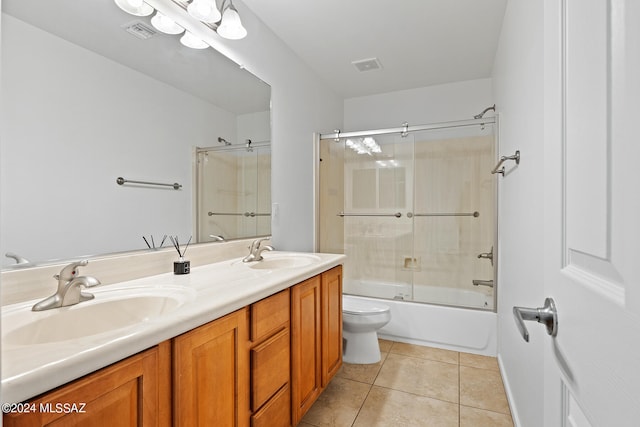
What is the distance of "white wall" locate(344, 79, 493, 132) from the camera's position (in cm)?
307

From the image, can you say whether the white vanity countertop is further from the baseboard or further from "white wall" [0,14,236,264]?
the baseboard

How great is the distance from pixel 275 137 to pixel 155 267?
1255 mm

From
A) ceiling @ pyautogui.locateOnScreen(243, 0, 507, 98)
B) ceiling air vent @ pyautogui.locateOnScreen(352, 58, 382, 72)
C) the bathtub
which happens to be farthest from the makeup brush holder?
ceiling air vent @ pyautogui.locateOnScreen(352, 58, 382, 72)

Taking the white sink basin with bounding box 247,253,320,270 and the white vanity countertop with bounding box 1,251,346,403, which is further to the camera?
the white sink basin with bounding box 247,253,320,270

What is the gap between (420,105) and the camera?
3.27 m

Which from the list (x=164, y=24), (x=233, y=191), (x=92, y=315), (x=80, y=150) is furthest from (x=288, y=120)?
(x=92, y=315)

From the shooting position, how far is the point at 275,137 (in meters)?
2.28

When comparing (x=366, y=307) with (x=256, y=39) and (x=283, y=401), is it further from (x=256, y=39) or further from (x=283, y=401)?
(x=256, y=39)

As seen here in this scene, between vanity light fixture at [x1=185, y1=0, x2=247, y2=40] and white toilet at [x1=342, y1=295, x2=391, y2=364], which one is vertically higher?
vanity light fixture at [x1=185, y1=0, x2=247, y2=40]

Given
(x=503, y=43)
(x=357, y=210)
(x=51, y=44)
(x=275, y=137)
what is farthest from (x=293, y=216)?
(x=503, y=43)

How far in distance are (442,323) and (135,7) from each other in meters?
2.77

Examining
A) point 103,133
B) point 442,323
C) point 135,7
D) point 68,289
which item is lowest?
point 442,323

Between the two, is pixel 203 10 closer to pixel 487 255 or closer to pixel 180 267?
pixel 180 267

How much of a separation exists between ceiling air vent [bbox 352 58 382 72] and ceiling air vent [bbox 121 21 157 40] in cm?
173
